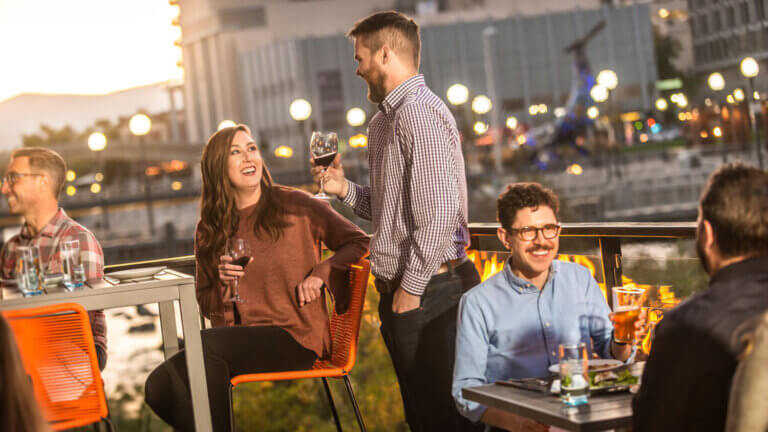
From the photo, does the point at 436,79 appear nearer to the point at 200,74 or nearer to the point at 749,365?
the point at 200,74

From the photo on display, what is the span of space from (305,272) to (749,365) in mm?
2345

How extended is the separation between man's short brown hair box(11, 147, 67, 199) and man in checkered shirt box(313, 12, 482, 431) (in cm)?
149

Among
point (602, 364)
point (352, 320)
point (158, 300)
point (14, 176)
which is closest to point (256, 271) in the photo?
point (352, 320)

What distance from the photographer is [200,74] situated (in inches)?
3268

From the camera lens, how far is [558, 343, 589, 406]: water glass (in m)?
2.12

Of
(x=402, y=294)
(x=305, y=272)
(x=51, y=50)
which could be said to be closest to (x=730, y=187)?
(x=402, y=294)

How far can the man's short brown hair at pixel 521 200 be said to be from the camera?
279cm

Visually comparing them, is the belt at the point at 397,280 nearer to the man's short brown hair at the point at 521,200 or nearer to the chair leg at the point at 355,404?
the man's short brown hair at the point at 521,200

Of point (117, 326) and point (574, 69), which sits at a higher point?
point (574, 69)

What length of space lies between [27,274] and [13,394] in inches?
77.8

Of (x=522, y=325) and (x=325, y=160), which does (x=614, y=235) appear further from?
(x=325, y=160)

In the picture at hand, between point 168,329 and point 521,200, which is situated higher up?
point 521,200

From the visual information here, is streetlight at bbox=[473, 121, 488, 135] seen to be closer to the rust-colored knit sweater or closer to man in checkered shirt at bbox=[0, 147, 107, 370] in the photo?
the rust-colored knit sweater

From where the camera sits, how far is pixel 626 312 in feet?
7.82
